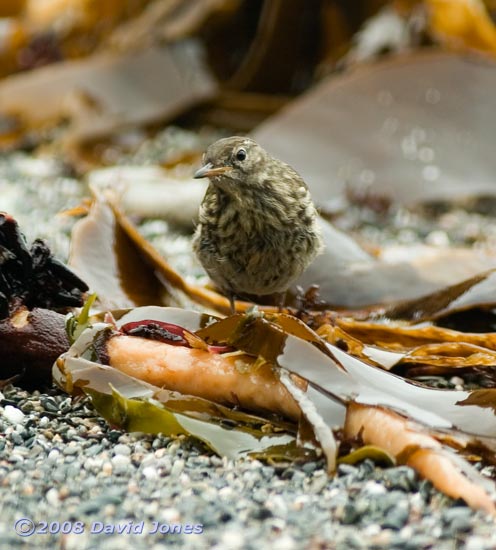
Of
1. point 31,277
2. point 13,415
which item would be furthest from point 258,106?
point 13,415

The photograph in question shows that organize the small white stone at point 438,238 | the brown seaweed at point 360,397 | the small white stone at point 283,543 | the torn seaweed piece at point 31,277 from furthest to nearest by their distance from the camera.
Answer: the small white stone at point 438,238 < the torn seaweed piece at point 31,277 < the brown seaweed at point 360,397 < the small white stone at point 283,543

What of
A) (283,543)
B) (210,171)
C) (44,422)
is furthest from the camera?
(210,171)

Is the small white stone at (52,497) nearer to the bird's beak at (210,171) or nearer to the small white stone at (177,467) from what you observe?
the small white stone at (177,467)

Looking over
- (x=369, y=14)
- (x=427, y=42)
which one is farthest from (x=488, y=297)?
(x=369, y=14)

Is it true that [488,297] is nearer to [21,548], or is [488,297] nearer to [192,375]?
[192,375]

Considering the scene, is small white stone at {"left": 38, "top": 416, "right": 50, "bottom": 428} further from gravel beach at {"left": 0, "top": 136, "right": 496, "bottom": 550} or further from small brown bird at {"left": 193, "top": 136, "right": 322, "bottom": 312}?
small brown bird at {"left": 193, "top": 136, "right": 322, "bottom": 312}

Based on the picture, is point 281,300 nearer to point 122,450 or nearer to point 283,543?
point 122,450

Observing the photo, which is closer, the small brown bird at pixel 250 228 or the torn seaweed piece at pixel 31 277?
the torn seaweed piece at pixel 31 277

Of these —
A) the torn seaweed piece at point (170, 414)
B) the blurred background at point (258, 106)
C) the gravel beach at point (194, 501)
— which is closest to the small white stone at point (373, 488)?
the gravel beach at point (194, 501)
